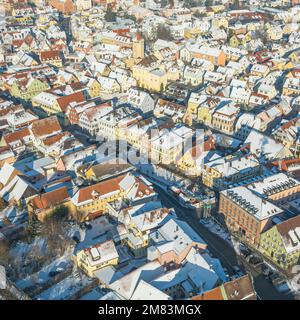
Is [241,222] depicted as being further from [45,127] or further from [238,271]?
[45,127]

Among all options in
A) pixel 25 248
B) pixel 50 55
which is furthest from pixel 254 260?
pixel 50 55

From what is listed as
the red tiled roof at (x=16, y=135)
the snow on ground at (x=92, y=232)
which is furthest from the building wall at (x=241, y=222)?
the red tiled roof at (x=16, y=135)

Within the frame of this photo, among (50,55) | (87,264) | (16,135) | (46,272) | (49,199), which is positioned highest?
(50,55)

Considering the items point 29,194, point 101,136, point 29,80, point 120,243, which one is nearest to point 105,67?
point 29,80

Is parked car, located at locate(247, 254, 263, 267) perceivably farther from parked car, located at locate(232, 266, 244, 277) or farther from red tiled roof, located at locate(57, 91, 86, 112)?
red tiled roof, located at locate(57, 91, 86, 112)

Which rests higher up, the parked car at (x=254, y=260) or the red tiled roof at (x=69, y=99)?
the red tiled roof at (x=69, y=99)

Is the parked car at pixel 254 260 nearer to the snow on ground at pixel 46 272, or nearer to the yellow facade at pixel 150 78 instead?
→ the snow on ground at pixel 46 272
